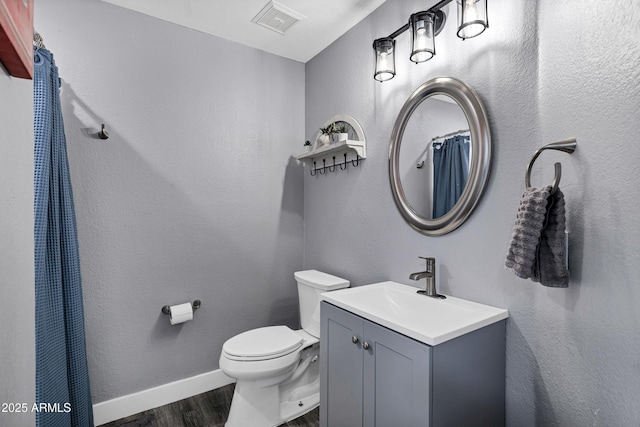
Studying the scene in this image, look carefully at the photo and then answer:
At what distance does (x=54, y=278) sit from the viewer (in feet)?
4.88

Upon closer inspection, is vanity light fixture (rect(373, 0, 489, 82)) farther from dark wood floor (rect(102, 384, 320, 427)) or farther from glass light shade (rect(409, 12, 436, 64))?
dark wood floor (rect(102, 384, 320, 427))

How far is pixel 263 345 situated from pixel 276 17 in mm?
2039

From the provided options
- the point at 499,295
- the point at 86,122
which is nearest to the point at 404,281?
the point at 499,295

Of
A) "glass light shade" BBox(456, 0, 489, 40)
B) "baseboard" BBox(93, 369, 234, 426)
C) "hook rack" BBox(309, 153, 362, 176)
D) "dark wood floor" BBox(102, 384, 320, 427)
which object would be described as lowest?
"dark wood floor" BBox(102, 384, 320, 427)

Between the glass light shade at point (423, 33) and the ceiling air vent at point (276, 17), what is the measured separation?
2.89 ft

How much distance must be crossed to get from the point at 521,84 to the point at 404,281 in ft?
3.60

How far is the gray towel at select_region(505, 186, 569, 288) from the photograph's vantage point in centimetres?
108

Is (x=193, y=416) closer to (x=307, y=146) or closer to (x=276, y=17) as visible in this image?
(x=307, y=146)

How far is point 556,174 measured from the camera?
109 centimetres

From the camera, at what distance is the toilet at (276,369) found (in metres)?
1.74

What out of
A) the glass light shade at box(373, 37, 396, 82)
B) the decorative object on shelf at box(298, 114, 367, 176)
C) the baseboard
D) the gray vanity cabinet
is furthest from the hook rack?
the baseboard

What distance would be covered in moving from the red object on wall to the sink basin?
1.22 m

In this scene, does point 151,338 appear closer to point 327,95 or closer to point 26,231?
point 26,231

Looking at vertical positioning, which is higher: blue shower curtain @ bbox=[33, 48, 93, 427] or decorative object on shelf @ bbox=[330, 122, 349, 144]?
decorative object on shelf @ bbox=[330, 122, 349, 144]
